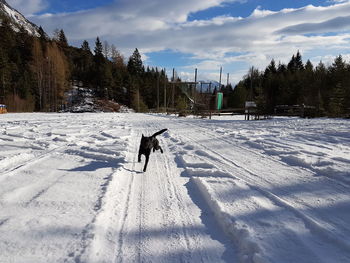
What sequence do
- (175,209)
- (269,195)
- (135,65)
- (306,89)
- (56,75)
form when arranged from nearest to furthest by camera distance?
1. (175,209)
2. (269,195)
3. (306,89)
4. (56,75)
5. (135,65)

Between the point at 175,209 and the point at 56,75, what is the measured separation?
55422mm

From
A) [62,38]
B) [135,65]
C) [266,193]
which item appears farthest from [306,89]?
[62,38]

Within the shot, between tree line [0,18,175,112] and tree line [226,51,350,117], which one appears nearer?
tree line [226,51,350,117]

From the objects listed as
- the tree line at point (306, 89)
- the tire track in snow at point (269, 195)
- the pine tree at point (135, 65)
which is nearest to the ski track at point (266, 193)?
the tire track in snow at point (269, 195)

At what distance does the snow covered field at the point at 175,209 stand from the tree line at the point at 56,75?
4257 centimetres

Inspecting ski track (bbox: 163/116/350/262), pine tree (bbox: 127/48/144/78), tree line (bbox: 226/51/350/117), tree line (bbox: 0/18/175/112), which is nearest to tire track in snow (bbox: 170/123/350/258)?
ski track (bbox: 163/116/350/262)

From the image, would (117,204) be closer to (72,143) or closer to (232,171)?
(232,171)

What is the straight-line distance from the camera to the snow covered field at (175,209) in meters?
2.48

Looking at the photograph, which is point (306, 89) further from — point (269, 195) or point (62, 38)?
point (62, 38)

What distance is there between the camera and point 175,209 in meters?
3.47

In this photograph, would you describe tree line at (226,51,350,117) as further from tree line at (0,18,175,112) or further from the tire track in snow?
the tire track in snow

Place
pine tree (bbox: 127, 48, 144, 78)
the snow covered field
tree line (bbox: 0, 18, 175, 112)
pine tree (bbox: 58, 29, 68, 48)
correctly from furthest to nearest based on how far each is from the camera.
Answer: pine tree (bbox: 58, 29, 68, 48), pine tree (bbox: 127, 48, 144, 78), tree line (bbox: 0, 18, 175, 112), the snow covered field

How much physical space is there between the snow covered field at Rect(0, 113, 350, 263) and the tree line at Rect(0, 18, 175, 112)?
140 feet

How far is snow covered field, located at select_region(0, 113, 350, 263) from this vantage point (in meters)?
2.48
